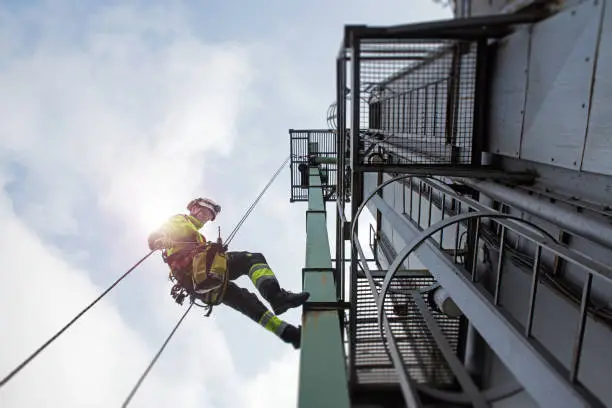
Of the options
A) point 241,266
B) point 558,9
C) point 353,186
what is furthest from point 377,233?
point 558,9

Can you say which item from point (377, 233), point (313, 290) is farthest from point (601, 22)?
point (377, 233)

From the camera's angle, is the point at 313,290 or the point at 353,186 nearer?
the point at 353,186

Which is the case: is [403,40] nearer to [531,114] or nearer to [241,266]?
[531,114]

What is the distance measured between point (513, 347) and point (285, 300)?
299 cm

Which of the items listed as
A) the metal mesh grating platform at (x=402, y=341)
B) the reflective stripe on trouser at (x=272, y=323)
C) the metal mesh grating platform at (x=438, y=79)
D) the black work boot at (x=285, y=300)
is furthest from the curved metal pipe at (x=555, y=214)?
the reflective stripe on trouser at (x=272, y=323)

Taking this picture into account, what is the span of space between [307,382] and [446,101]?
8.46ft

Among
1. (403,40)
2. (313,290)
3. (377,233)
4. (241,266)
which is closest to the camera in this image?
(403,40)

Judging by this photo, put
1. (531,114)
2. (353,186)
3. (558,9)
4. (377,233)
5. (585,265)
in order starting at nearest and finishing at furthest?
(585,265)
(558,9)
(531,114)
(353,186)
(377,233)

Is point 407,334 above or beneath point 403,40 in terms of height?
beneath

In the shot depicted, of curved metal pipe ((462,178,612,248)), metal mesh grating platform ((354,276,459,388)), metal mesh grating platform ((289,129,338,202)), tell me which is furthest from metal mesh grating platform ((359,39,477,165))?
metal mesh grating platform ((289,129,338,202))

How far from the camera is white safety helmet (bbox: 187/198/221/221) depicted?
6.63 m

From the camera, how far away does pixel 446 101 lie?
351 cm

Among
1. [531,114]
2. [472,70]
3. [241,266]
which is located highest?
[472,70]

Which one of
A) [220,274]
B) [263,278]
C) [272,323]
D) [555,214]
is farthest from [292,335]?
[555,214]
